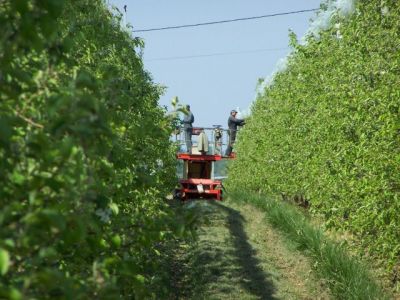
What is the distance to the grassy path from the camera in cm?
861

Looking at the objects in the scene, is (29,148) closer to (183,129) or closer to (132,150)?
(132,150)

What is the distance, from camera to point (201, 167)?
75.8 ft

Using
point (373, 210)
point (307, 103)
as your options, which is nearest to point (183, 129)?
point (307, 103)

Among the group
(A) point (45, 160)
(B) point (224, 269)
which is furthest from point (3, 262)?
(B) point (224, 269)

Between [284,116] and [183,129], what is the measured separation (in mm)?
9071

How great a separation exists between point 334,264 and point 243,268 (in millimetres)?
2274

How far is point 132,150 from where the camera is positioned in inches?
185

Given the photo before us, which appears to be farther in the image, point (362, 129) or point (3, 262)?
point (362, 129)

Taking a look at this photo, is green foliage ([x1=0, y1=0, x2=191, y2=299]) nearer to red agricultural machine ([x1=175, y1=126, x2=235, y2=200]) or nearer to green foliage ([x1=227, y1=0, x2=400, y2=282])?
green foliage ([x1=227, y1=0, x2=400, y2=282])

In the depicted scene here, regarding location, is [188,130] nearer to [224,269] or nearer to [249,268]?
[249,268]

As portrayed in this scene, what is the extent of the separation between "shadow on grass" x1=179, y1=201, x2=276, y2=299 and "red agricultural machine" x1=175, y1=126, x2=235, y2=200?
7344 mm

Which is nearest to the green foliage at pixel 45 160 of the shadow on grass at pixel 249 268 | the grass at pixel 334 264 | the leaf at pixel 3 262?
the leaf at pixel 3 262

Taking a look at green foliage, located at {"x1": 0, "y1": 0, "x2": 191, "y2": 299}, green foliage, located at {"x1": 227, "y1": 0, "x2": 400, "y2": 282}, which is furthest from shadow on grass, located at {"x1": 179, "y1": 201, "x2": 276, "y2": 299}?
green foliage, located at {"x1": 0, "y1": 0, "x2": 191, "y2": 299}

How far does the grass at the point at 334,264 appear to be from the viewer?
7234 mm
